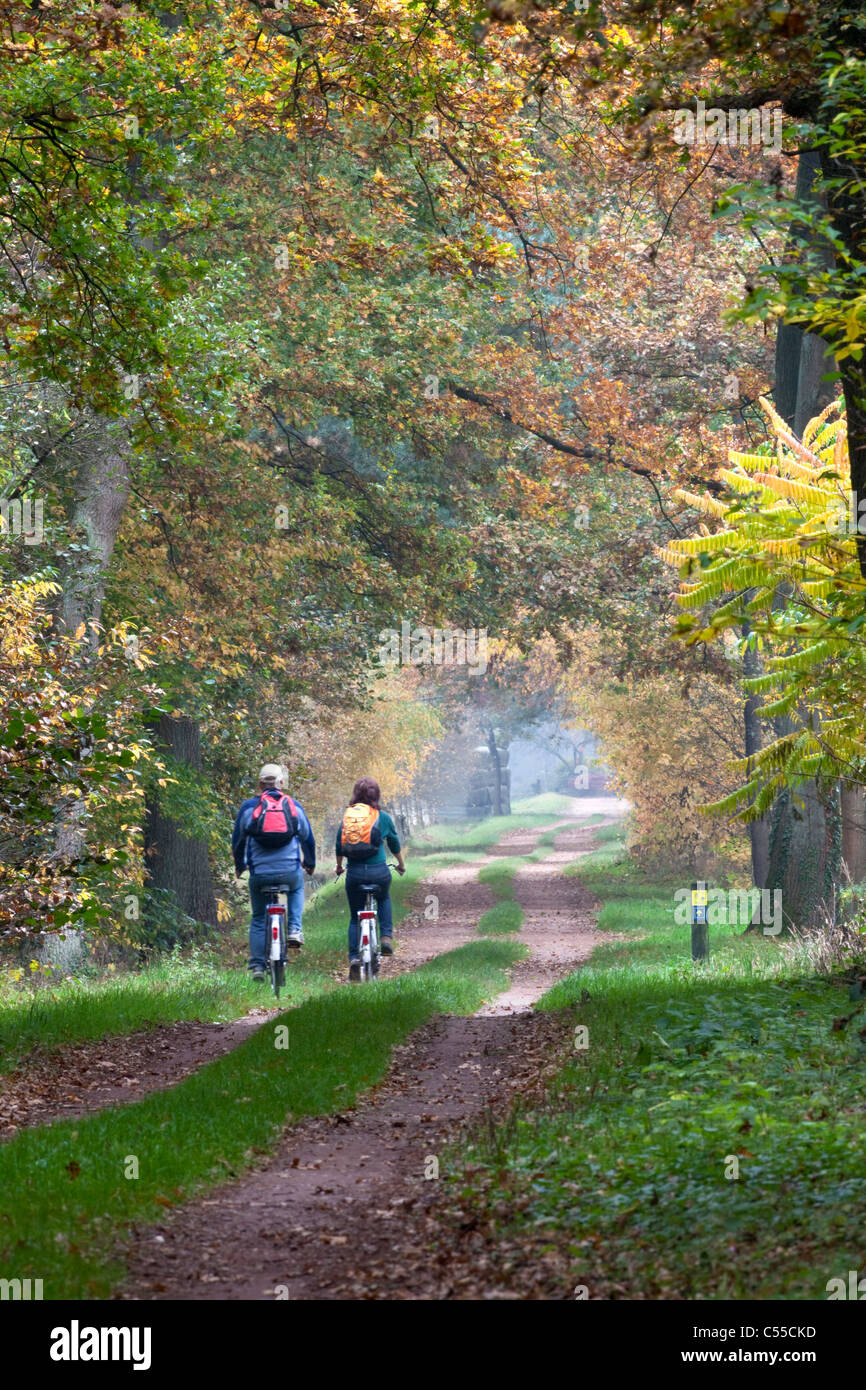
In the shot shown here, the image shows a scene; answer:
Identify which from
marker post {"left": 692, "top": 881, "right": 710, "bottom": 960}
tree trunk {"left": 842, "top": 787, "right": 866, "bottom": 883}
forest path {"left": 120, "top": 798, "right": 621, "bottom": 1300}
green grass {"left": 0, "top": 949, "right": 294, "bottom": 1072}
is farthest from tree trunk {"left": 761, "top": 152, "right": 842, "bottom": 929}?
green grass {"left": 0, "top": 949, "right": 294, "bottom": 1072}

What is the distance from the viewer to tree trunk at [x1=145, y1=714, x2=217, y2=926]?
20328mm

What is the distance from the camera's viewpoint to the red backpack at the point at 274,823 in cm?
1304

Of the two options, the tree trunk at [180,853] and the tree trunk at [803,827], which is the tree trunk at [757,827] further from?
the tree trunk at [180,853]

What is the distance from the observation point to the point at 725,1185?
575 cm

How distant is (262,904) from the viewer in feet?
44.1

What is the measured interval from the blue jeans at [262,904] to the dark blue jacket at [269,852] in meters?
0.06

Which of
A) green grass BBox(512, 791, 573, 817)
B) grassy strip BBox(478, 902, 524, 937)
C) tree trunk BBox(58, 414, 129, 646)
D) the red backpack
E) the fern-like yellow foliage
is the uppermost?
tree trunk BBox(58, 414, 129, 646)

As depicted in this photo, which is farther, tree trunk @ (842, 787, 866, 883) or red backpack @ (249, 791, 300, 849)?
tree trunk @ (842, 787, 866, 883)

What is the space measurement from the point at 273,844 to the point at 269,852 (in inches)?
4.3

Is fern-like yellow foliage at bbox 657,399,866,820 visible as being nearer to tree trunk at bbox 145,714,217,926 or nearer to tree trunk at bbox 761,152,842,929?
tree trunk at bbox 761,152,842,929

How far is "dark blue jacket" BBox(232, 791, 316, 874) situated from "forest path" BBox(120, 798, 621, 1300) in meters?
2.10

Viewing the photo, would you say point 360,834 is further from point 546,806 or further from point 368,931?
point 546,806
